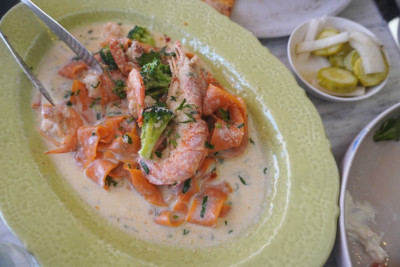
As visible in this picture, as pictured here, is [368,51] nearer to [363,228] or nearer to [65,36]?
[363,228]

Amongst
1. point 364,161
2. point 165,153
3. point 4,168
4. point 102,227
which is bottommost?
point 364,161

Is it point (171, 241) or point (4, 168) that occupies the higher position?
point (4, 168)

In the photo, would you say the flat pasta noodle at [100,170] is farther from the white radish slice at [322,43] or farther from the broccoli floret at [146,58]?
the white radish slice at [322,43]

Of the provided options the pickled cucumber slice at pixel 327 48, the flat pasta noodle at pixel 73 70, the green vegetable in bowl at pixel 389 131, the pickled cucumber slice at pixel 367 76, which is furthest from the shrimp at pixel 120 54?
the green vegetable in bowl at pixel 389 131

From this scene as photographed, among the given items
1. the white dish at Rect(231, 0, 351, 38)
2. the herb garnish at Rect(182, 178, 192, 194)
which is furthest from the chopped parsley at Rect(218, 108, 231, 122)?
the white dish at Rect(231, 0, 351, 38)

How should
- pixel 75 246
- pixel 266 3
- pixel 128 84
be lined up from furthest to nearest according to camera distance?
pixel 266 3 → pixel 128 84 → pixel 75 246

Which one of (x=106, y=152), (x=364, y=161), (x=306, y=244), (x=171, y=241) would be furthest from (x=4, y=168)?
(x=364, y=161)

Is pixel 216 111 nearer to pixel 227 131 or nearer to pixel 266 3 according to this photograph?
pixel 227 131
